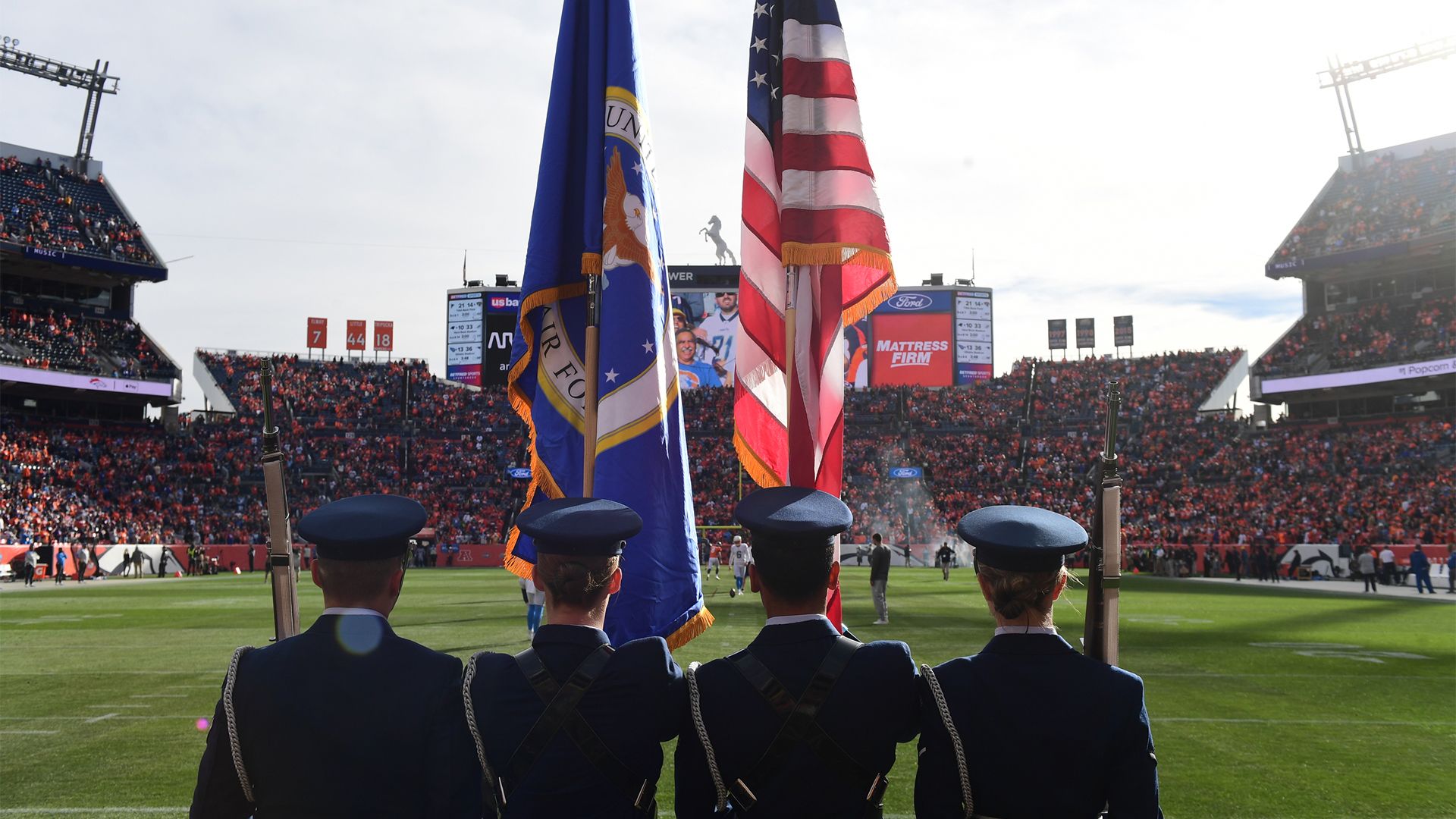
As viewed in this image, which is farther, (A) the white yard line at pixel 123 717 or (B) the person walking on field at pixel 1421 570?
(B) the person walking on field at pixel 1421 570

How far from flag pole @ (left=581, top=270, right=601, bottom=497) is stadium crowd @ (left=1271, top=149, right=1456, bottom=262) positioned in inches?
2301

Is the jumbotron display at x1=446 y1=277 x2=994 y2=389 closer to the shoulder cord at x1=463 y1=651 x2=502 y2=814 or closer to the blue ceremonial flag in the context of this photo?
the blue ceremonial flag

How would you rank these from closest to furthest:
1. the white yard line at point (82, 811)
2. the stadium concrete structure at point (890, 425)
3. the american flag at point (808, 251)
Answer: the american flag at point (808, 251)
the white yard line at point (82, 811)
the stadium concrete structure at point (890, 425)

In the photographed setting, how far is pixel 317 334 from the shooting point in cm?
7012

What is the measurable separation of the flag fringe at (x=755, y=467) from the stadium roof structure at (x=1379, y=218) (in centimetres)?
5755

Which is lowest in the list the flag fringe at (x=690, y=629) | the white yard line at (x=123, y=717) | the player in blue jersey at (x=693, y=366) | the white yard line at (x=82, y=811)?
the white yard line at (x=123, y=717)

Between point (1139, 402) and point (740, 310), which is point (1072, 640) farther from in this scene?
point (1139, 402)

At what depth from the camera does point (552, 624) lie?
3.59 m

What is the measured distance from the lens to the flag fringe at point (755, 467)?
6582 millimetres

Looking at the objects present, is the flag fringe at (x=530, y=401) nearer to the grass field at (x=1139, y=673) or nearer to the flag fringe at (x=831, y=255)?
the flag fringe at (x=831, y=255)

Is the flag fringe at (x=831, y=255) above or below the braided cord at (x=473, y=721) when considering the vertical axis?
above

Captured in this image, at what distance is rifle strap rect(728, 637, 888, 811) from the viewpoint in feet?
11.0

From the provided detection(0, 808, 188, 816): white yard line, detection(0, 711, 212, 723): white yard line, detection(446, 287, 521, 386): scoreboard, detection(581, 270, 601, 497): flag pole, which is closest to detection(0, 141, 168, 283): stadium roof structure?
detection(446, 287, 521, 386): scoreboard

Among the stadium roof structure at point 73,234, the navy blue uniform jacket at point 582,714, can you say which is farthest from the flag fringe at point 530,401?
the stadium roof structure at point 73,234
